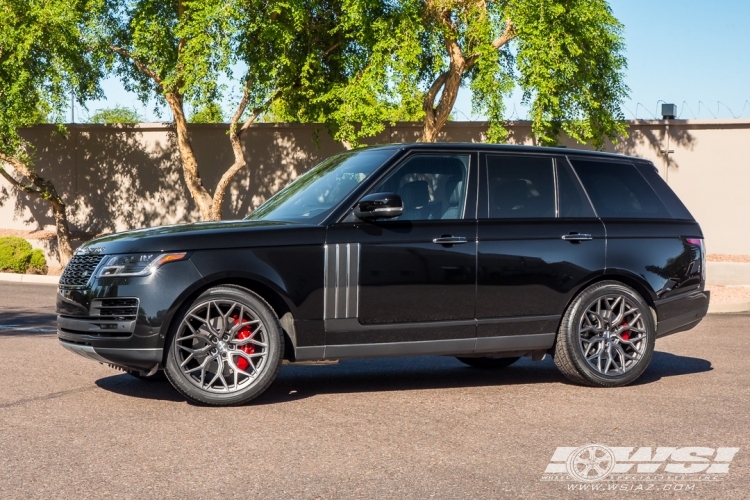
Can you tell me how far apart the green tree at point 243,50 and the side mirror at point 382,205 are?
1374 cm

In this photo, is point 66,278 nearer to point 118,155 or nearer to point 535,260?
point 535,260

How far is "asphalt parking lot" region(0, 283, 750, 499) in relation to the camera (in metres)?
5.33

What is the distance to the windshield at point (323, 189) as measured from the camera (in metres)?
7.98

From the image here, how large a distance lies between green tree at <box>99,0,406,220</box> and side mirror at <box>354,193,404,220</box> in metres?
13.7

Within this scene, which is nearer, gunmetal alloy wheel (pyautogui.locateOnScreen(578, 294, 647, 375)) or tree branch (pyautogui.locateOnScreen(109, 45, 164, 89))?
gunmetal alloy wheel (pyautogui.locateOnScreen(578, 294, 647, 375))

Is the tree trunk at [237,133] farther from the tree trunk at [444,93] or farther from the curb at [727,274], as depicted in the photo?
the curb at [727,274]

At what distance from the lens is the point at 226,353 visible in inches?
290

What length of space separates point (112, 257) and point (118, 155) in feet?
75.1

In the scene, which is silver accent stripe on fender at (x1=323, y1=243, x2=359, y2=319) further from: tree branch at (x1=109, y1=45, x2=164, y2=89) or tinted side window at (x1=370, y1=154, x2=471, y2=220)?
tree branch at (x1=109, y1=45, x2=164, y2=89)

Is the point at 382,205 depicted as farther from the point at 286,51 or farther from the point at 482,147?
the point at 286,51

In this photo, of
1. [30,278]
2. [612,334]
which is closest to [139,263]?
[612,334]

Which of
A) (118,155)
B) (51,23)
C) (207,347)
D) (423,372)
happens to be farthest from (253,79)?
(207,347)
